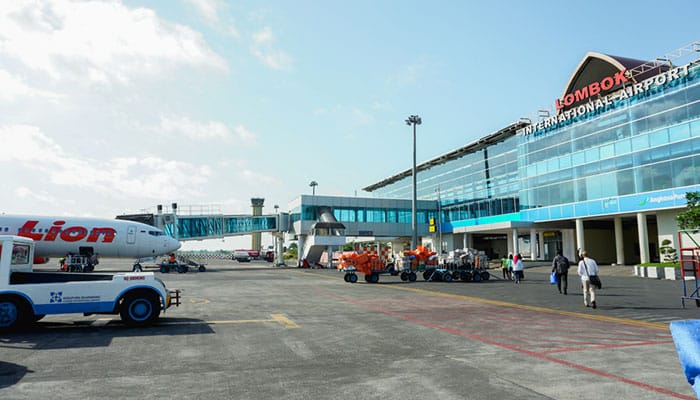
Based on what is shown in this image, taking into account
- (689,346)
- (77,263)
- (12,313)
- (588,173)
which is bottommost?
(12,313)

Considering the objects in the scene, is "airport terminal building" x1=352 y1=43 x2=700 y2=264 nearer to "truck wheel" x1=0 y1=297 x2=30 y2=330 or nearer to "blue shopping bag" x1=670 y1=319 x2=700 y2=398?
"blue shopping bag" x1=670 y1=319 x2=700 y2=398

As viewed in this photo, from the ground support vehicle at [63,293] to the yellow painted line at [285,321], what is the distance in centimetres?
314

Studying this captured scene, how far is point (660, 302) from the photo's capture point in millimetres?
17719

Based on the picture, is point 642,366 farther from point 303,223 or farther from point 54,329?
point 303,223

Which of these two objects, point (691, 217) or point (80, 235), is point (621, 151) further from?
point (80, 235)

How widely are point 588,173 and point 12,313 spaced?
50819 millimetres

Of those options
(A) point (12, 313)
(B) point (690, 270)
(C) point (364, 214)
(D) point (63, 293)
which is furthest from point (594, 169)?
(A) point (12, 313)

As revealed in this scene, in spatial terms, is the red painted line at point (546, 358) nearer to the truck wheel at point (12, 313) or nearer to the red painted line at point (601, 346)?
the red painted line at point (601, 346)

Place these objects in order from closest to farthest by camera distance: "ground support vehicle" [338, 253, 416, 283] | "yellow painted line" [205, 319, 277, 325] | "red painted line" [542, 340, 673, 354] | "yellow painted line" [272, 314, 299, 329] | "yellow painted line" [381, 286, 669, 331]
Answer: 1. "red painted line" [542, 340, 673, 354]
2. "yellow painted line" [272, 314, 299, 329]
3. "yellow painted line" [381, 286, 669, 331]
4. "yellow painted line" [205, 319, 277, 325]
5. "ground support vehicle" [338, 253, 416, 283]

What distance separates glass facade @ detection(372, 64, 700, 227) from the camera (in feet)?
129

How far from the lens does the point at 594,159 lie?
48.1m

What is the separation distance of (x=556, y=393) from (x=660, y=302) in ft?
48.3

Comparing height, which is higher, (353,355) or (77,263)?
(77,263)

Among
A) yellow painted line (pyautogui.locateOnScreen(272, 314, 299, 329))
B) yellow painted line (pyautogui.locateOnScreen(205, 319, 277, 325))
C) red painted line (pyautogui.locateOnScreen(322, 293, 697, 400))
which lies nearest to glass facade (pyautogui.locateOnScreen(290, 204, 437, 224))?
yellow painted line (pyautogui.locateOnScreen(272, 314, 299, 329))
